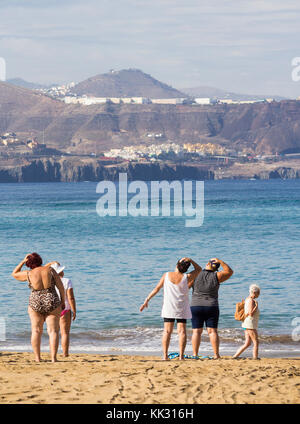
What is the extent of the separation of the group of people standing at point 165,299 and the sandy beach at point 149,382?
0.45m

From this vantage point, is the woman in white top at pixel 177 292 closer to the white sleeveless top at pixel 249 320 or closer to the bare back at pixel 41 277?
the white sleeveless top at pixel 249 320

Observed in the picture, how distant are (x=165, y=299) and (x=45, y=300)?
5.71 ft

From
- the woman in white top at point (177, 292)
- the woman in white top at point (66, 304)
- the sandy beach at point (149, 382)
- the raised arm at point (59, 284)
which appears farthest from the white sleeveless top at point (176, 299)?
the raised arm at point (59, 284)

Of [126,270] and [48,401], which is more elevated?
[48,401]

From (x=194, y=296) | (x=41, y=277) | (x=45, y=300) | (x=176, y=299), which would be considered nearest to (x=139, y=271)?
(x=194, y=296)

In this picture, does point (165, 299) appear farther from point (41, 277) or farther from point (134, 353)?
point (134, 353)

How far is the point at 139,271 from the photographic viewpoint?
29.1 m

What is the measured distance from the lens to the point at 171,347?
14.3 metres

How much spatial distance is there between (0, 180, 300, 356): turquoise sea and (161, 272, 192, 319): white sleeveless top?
378 centimetres

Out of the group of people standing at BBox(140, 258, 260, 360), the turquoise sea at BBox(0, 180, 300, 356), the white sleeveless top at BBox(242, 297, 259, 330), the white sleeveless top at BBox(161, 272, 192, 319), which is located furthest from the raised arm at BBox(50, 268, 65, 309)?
the turquoise sea at BBox(0, 180, 300, 356)
